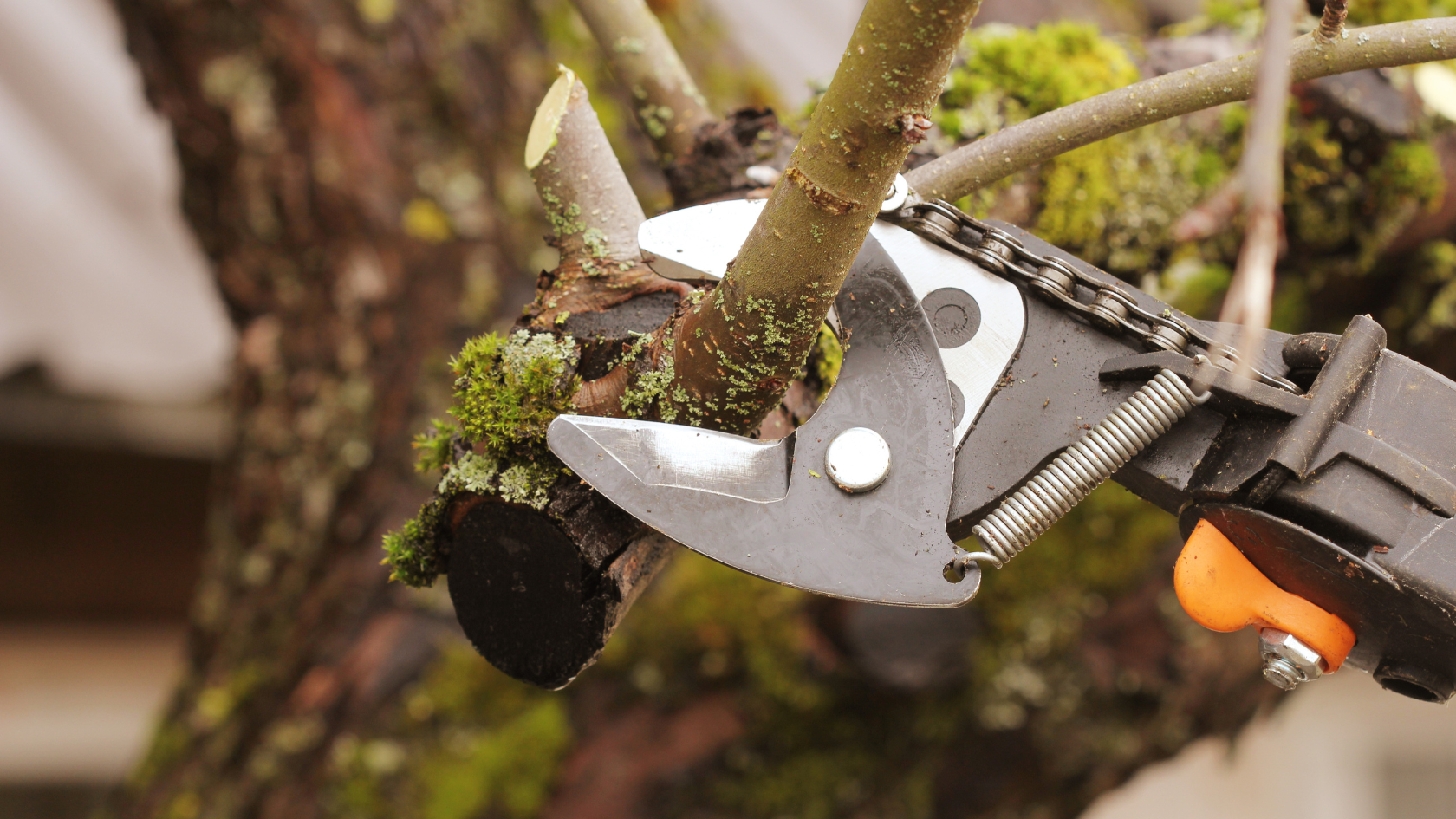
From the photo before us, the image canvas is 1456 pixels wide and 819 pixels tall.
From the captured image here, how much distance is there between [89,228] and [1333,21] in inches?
112

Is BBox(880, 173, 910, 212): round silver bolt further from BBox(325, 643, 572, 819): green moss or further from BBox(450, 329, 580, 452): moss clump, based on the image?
BBox(325, 643, 572, 819): green moss

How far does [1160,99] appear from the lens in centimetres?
71

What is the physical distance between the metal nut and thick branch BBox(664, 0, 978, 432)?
39 centimetres

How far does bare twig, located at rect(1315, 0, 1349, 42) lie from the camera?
2.13 ft

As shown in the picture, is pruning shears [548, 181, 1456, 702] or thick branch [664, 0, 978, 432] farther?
pruning shears [548, 181, 1456, 702]

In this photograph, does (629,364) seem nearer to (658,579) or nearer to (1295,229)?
(658,579)

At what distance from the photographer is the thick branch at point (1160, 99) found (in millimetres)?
687

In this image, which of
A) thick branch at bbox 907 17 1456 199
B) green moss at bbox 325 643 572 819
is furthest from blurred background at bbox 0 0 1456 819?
thick branch at bbox 907 17 1456 199

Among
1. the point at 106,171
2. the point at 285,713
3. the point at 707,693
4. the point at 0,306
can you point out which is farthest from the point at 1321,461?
the point at 106,171

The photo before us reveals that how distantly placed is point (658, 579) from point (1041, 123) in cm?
104

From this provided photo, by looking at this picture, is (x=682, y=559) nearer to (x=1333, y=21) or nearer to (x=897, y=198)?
(x=897, y=198)

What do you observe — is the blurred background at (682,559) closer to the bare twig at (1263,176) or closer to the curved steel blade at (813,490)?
the curved steel blade at (813,490)

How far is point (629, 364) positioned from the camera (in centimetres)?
72

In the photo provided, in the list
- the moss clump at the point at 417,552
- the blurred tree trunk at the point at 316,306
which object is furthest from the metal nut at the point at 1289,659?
the blurred tree trunk at the point at 316,306
